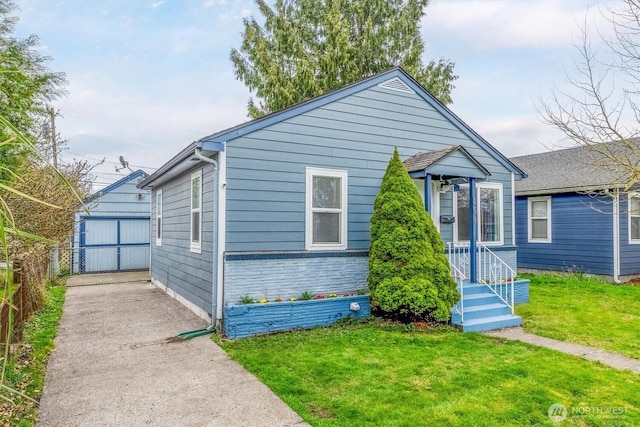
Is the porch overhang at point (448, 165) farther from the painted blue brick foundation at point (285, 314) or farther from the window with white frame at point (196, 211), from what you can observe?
the window with white frame at point (196, 211)

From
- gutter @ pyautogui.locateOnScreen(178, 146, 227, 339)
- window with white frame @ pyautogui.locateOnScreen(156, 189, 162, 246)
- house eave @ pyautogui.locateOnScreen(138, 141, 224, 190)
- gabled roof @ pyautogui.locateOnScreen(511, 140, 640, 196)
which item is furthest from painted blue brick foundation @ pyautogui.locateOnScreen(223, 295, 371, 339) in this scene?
gabled roof @ pyautogui.locateOnScreen(511, 140, 640, 196)

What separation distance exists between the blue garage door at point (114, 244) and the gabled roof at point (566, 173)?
1301 cm

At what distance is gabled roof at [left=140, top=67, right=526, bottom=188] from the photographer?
6477mm

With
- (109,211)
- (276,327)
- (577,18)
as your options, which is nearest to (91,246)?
(109,211)

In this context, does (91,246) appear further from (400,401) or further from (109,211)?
(400,401)

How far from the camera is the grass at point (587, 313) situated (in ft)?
19.9

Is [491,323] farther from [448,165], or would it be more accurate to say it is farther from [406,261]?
[448,165]

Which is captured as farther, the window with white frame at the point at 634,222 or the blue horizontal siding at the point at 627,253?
the window with white frame at the point at 634,222

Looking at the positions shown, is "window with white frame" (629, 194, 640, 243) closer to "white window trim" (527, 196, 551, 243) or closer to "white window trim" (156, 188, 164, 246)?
"white window trim" (527, 196, 551, 243)

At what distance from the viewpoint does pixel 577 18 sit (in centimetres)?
727

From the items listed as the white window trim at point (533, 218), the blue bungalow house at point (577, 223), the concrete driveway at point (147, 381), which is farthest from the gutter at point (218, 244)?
the white window trim at point (533, 218)

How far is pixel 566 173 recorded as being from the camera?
43.4 feet

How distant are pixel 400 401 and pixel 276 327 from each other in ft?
9.20

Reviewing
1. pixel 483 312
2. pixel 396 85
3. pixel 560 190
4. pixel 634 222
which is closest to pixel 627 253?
pixel 634 222
